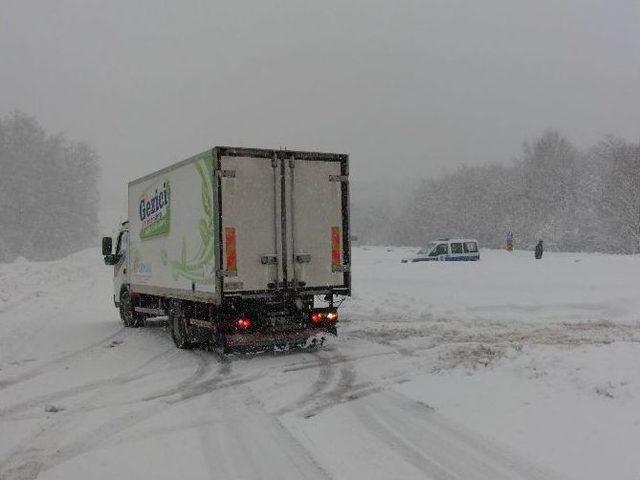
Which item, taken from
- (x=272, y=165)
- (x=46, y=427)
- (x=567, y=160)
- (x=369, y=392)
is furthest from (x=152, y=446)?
(x=567, y=160)

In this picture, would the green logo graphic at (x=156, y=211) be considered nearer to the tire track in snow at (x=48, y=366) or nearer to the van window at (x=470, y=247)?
the tire track in snow at (x=48, y=366)

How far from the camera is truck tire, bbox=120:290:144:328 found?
14961mm

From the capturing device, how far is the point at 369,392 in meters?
7.91

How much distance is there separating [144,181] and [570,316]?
11642mm

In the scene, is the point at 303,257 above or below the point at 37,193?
below

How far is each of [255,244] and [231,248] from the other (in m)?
0.46

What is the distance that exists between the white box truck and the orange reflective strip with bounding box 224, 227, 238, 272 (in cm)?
2

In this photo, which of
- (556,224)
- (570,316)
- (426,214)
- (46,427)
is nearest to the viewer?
(46,427)

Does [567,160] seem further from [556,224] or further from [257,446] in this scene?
[257,446]

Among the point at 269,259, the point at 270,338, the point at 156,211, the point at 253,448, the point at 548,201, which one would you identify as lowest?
the point at 253,448

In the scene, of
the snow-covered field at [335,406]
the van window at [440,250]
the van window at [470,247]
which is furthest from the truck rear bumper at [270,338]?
the van window at [470,247]

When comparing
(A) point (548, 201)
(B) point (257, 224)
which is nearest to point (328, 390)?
(B) point (257, 224)

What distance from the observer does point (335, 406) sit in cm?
725

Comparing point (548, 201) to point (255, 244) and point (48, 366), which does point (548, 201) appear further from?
point (48, 366)
